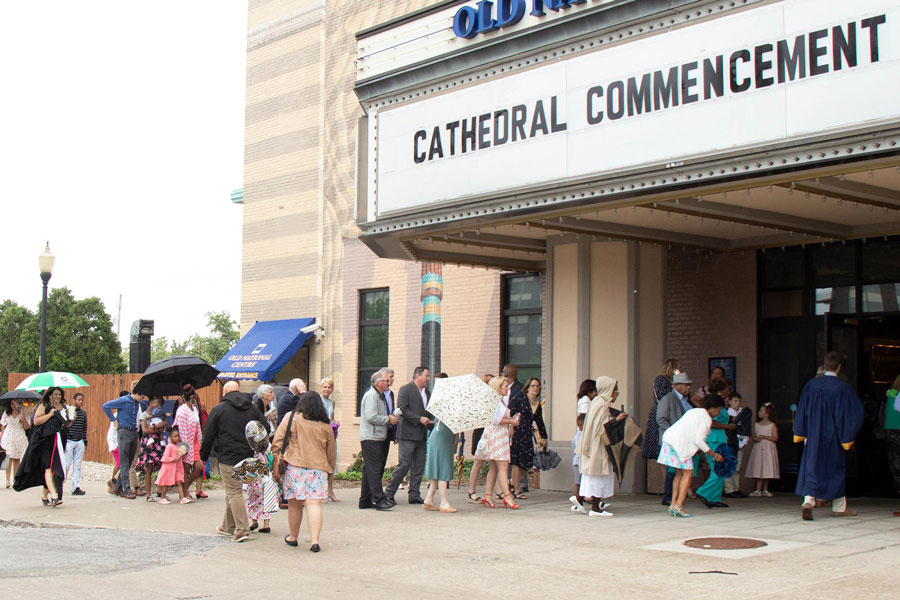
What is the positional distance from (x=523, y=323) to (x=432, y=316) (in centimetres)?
205

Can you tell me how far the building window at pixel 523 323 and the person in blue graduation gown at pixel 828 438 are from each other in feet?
→ 23.5

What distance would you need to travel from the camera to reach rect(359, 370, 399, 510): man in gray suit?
1350cm

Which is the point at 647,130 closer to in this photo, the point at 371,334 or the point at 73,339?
the point at 371,334

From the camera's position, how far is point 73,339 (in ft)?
157

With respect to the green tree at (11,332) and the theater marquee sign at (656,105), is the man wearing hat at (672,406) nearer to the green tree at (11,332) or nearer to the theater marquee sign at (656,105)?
the theater marquee sign at (656,105)

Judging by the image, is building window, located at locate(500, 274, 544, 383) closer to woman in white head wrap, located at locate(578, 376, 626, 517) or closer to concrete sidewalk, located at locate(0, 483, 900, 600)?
concrete sidewalk, located at locate(0, 483, 900, 600)

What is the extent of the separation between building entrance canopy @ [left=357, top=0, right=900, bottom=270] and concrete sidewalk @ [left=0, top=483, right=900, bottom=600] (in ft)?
11.9

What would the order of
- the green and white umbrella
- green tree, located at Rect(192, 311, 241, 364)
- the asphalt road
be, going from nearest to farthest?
the asphalt road < the green and white umbrella < green tree, located at Rect(192, 311, 241, 364)

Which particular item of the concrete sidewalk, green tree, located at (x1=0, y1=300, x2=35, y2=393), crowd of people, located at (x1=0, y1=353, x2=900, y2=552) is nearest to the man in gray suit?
crowd of people, located at (x1=0, y1=353, x2=900, y2=552)

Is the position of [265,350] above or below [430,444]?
above

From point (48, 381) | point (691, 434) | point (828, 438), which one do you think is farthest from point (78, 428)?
point (828, 438)

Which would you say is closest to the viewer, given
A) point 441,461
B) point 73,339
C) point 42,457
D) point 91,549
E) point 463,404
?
point 91,549

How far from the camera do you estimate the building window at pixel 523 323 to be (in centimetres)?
1855

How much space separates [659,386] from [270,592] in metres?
6.76
